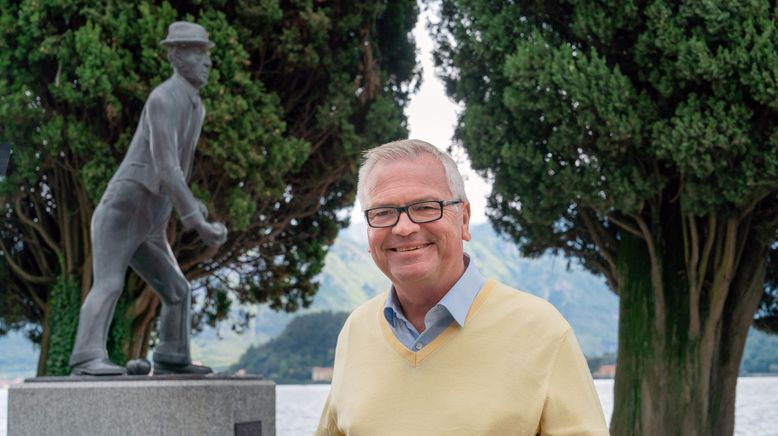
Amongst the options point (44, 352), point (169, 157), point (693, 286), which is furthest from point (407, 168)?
point (44, 352)

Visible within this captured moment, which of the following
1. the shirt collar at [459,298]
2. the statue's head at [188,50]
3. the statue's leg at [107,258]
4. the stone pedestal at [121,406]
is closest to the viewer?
Result: the shirt collar at [459,298]

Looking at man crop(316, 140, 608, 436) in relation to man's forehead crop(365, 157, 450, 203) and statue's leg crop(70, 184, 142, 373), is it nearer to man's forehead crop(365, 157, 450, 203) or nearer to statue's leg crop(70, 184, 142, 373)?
man's forehead crop(365, 157, 450, 203)

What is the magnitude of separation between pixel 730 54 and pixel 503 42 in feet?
10.2

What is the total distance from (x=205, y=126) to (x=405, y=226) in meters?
11.9

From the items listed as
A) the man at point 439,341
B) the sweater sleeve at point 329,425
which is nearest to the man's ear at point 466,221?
the man at point 439,341

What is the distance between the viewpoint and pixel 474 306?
6.64ft

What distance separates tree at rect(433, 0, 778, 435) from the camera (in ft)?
37.2

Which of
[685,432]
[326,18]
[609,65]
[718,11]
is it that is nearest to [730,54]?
[718,11]

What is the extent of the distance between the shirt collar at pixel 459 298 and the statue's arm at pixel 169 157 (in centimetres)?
548

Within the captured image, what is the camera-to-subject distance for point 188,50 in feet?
25.8

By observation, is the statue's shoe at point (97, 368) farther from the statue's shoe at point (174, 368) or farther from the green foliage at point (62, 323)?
the green foliage at point (62, 323)

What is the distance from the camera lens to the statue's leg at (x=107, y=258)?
7.35 m

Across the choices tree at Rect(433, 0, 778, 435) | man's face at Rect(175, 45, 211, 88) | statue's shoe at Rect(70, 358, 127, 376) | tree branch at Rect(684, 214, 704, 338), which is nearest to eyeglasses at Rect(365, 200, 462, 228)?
statue's shoe at Rect(70, 358, 127, 376)

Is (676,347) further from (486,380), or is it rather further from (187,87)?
(486,380)
